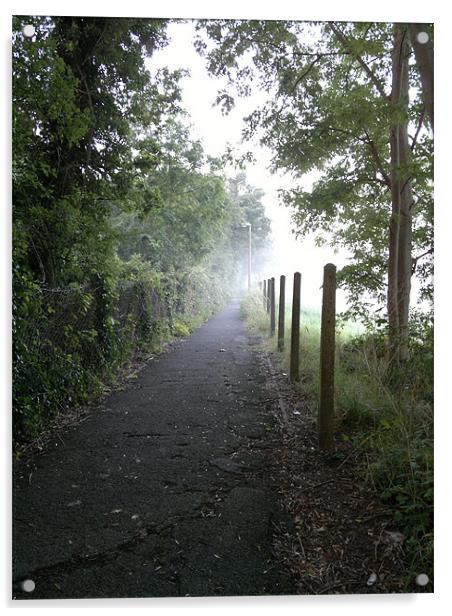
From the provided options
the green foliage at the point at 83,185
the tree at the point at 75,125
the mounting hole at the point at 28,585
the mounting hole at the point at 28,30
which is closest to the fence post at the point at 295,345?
the green foliage at the point at 83,185

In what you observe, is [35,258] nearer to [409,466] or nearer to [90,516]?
[90,516]

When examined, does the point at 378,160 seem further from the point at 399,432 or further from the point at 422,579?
the point at 422,579

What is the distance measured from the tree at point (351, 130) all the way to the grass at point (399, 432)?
1.36 ft

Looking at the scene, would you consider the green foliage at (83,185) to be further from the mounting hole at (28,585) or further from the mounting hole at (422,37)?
the mounting hole at (422,37)

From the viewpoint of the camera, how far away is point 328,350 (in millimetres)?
2975

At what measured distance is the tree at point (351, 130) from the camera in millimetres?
2793

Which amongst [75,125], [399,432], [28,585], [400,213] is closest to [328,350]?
[399,432]

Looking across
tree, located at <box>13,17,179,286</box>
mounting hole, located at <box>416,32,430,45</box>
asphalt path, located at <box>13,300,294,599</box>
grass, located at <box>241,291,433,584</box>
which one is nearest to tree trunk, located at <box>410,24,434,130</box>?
mounting hole, located at <box>416,32,430,45</box>

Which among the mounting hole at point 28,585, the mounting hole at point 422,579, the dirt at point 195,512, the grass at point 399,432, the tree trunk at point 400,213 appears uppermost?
the tree trunk at point 400,213

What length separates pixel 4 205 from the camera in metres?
2.50

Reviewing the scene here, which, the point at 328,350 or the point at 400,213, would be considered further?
the point at 400,213

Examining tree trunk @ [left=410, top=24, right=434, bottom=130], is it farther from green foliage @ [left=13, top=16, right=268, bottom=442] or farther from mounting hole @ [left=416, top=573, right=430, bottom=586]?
mounting hole @ [left=416, top=573, right=430, bottom=586]

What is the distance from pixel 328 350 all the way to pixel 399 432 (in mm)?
730

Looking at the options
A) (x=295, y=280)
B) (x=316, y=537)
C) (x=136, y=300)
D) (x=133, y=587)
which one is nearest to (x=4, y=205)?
(x=133, y=587)
